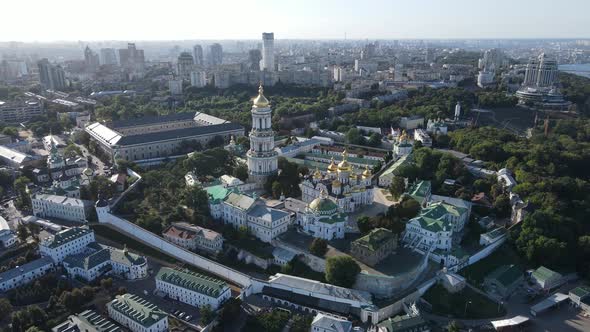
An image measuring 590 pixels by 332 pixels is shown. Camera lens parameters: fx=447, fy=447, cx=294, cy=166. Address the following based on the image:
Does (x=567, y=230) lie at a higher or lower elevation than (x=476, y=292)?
higher

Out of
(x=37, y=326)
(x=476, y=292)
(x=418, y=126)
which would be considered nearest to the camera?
(x=37, y=326)

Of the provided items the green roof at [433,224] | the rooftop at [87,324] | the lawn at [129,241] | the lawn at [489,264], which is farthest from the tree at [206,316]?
the lawn at [489,264]

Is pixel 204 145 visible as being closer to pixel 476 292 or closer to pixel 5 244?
pixel 5 244

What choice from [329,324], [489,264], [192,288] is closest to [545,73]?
[489,264]

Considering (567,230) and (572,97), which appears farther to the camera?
(572,97)

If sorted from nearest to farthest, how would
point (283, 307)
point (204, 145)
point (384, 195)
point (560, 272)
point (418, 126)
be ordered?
point (283, 307)
point (560, 272)
point (384, 195)
point (204, 145)
point (418, 126)

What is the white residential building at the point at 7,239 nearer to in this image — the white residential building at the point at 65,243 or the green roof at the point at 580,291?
the white residential building at the point at 65,243

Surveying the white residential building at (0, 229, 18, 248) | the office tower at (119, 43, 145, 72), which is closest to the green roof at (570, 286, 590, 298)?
the white residential building at (0, 229, 18, 248)

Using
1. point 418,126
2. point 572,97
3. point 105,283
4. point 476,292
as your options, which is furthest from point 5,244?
point 572,97
